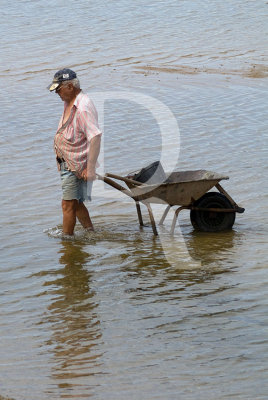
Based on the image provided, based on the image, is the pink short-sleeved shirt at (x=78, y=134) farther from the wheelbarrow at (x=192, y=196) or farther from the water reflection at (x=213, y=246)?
the water reflection at (x=213, y=246)

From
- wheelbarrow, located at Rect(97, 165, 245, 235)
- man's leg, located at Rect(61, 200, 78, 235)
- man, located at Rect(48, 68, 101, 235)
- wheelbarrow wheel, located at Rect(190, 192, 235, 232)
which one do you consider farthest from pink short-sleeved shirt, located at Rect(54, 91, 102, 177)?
wheelbarrow wheel, located at Rect(190, 192, 235, 232)

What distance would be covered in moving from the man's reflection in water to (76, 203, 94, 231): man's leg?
0.69 m

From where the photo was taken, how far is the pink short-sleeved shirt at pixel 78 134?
7.40m

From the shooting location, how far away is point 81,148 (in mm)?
7609

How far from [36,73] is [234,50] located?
510 cm

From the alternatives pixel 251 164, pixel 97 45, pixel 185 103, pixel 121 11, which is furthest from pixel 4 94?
pixel 121 11

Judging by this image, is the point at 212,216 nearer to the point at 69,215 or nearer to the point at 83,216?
the point at 83,216

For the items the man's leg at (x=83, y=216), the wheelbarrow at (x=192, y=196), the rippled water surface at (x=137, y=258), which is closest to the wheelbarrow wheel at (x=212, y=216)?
the wheelbarrow at (x=192, y=196)

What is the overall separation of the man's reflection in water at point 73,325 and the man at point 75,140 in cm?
67

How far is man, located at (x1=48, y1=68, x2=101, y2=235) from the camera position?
7.43 metres

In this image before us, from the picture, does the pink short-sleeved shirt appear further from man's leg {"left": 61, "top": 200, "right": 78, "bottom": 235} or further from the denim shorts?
man's leg {"left": 61, "top": 200, "right": 78, "bottom": 235}

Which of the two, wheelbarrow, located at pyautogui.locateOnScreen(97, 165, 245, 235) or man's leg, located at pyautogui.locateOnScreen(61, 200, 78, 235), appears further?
man's leg, located at pyautogui.locateOnScreen(61, 200, 78, 235)

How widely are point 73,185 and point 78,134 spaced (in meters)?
0.54

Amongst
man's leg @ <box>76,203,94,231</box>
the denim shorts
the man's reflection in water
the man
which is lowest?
the man's reflection in water
